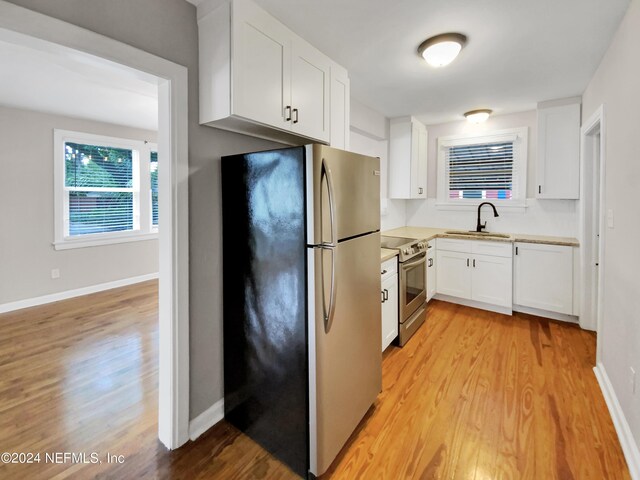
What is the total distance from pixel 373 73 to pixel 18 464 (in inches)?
139

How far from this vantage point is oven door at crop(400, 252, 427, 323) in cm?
291

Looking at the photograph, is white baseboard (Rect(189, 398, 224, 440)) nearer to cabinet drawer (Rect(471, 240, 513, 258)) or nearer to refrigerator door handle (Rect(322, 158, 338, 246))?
refrigerator door handle (Rect(322, 158, 338, 246))

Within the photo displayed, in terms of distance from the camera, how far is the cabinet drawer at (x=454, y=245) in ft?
12.9

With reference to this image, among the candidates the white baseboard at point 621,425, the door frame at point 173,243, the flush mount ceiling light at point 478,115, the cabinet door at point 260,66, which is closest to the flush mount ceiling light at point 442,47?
the cabinet door at point 260,66

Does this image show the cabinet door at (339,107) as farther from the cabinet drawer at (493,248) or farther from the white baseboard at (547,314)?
the white baseboard at (547,314)

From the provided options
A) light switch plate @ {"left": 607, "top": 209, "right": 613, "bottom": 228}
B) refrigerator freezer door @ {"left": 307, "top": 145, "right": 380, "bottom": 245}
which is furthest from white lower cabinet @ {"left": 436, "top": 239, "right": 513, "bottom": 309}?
refrigerator freezer door @ {"left": 307, "top": 145, "right": 380, "bottom": 245}

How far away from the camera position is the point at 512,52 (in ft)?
7.82

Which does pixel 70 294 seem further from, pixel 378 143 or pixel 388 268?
pixel 378 143

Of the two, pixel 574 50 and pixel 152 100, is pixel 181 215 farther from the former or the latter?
pixel 574 50

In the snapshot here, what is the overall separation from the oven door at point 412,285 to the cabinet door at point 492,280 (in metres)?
0.86

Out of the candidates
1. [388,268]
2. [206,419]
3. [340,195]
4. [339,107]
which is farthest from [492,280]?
[206,419]

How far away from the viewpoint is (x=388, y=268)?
2.67m

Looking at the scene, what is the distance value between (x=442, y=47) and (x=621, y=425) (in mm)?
2567

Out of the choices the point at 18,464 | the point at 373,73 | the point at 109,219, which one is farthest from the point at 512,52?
the point at 109,219
